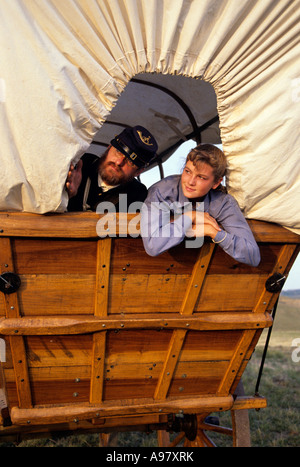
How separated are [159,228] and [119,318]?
59cm

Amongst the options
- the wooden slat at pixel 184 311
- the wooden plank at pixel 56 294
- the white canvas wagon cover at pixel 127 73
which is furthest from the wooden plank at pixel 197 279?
the wooden plank at pixel 56 294

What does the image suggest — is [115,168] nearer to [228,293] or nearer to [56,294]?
[56,294]

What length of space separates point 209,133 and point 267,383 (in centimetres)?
421

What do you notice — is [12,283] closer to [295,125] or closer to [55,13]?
[55,13]

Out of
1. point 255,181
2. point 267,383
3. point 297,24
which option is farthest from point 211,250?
point 267,383

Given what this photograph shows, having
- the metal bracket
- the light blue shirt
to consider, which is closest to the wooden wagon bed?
the metal bracket

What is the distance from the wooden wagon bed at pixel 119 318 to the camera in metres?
1.91

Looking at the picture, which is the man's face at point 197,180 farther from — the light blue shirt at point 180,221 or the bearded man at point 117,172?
the bearded man at point 117,172

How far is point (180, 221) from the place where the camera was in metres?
1.88

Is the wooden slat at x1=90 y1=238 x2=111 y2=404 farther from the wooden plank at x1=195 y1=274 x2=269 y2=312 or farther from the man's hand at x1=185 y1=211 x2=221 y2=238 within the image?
the wooden plank at x1=195 y1=274 x2=269 y2=312

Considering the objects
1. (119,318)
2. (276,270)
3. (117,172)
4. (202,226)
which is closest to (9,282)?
(119,318)

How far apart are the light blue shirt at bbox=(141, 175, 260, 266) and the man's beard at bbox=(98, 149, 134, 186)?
0.57 meters

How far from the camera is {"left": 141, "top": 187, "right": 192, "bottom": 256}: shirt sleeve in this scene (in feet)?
5.94

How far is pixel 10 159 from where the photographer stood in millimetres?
1635
